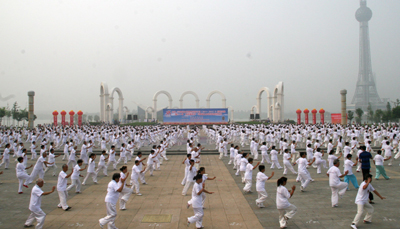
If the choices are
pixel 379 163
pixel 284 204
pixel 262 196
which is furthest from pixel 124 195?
pixel 379 163

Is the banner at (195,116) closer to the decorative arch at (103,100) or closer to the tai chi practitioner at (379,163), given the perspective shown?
the decorative arch at (103,100)

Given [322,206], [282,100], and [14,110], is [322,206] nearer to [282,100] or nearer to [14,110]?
[282,100]

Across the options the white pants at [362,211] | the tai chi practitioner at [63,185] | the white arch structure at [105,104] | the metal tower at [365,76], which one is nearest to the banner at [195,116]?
the white arch structure at [105,104]

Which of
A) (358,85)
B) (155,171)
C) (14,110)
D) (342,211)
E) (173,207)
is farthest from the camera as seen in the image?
(358,85)

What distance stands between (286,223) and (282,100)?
37104 mm

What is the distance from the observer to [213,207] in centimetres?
689

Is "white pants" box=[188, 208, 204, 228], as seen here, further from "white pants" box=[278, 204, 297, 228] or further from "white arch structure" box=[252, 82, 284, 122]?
"white arch structure" box=[252, 82, 284, 122]

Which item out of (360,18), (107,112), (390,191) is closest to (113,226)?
(390,191)

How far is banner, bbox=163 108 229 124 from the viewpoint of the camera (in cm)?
4075

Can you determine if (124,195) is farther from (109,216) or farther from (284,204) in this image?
(284,204)

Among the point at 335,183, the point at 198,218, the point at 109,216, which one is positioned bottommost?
the point at 198,218

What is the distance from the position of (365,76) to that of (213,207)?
132m

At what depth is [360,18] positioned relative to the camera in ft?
427

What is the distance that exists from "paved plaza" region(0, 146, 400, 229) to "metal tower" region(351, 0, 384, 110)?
126 m
